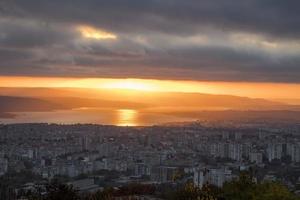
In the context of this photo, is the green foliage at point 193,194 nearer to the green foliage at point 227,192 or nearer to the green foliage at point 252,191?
the green foliage at point 227,192

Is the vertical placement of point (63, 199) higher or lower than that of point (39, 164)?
higher

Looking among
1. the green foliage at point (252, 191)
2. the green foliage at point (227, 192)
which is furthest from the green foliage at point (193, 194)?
the green foliage at point (252, 191)

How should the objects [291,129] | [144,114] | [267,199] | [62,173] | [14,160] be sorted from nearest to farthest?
1. [267,199]
2. [62,173]
3. [14,160]
4. [291,129]
5. [144,114]

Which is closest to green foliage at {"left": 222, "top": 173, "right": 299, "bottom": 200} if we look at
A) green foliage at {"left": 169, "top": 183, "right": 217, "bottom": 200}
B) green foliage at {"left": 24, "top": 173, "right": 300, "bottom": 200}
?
green foliage at {"left": 24, "top": 173, "right": 300, "bottom": 200}

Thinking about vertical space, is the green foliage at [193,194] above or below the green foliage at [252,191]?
below

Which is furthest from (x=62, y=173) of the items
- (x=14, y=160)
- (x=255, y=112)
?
(x=255, y=112)

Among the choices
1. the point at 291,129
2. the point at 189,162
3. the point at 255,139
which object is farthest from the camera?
the point at 291,129

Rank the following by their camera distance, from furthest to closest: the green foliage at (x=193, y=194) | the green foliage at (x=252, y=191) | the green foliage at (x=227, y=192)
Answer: the green foliage at (x=193, y=194) < the green foliage at (x=227, y=192) < the green foliage at (x=252, y=191)

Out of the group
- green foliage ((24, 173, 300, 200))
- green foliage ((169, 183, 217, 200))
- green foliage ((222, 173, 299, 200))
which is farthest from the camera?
green foliage ((169, 183, 217, 200))

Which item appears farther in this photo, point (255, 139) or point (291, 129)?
point (291, 129)

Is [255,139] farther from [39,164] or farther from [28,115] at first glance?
[28,115]

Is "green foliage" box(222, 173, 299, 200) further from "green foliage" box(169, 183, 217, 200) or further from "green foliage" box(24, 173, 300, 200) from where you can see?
"green foliage" box(169, 183, 217, 200)
